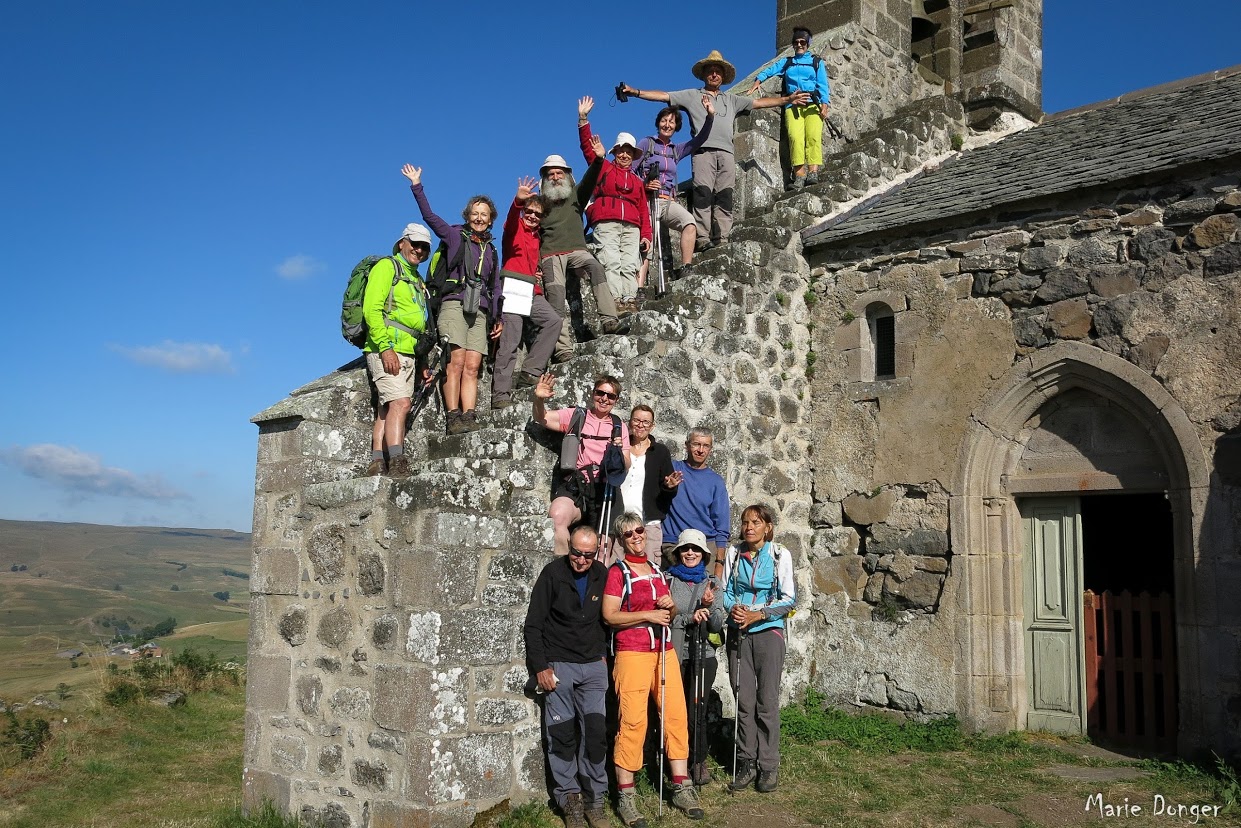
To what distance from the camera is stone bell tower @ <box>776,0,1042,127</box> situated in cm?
1130

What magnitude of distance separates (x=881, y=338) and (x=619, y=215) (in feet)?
8.10

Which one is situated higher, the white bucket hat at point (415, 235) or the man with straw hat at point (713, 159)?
the man with straw hat at point (713, 159)

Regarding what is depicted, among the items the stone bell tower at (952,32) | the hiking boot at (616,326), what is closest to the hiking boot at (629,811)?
the hiking boot at (616,326)

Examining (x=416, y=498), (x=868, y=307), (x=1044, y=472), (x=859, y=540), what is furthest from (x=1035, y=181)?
(x=416, y=498)

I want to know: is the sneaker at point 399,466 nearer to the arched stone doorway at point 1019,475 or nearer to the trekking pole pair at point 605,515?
the trekking pole pair at point 605,515

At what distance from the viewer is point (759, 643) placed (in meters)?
6.29

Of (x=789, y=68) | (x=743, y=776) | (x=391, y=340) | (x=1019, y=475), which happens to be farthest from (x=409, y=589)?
(x=789, y=68)

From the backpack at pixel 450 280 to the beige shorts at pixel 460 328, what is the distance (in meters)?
0.06

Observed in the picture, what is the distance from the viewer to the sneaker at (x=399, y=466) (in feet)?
20.6

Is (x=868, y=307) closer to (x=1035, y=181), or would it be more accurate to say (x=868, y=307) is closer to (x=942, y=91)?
(x=1035, y=181)

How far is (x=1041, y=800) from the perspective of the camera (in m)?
5.86

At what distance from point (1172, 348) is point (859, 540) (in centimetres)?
274

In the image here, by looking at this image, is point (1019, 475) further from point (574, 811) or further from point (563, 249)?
point (574, 811)

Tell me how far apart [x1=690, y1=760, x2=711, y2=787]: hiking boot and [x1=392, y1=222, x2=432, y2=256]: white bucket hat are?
3984mm
